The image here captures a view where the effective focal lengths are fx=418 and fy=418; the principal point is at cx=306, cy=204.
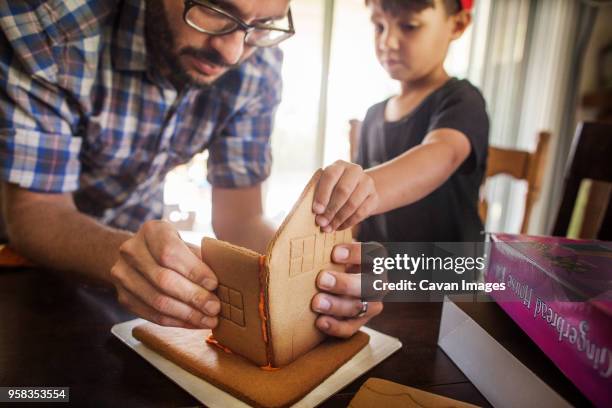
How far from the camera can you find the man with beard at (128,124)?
0.44 meters

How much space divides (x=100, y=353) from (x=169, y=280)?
116mm

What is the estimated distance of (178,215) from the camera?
105 centimetres

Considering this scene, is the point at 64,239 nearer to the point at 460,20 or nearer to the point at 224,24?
the point at 224,24

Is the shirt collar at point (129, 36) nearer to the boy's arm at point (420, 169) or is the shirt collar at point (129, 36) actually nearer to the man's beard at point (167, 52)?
the man's beard at point (167, 52)

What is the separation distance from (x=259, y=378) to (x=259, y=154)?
68cm

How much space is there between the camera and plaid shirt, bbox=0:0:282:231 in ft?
2.13

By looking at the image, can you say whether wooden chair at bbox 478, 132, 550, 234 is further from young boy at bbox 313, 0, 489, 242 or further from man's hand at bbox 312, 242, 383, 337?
man's hand at bbox 312, 242, 383, 337

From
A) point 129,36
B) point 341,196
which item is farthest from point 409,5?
point 129,36

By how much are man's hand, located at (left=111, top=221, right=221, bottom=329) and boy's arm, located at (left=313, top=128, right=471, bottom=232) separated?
→ 13cm

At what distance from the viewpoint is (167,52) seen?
753 millimetres

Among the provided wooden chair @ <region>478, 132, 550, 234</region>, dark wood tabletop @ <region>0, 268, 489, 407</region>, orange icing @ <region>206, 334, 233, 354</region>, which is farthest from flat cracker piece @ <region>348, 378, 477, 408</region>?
wooden chair @ <region>478, 132, 550, 234</region>

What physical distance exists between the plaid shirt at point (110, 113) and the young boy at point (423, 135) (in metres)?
0.36

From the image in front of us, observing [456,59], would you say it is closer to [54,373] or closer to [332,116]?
[332,116]

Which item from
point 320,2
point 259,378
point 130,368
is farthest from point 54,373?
point 320,2
